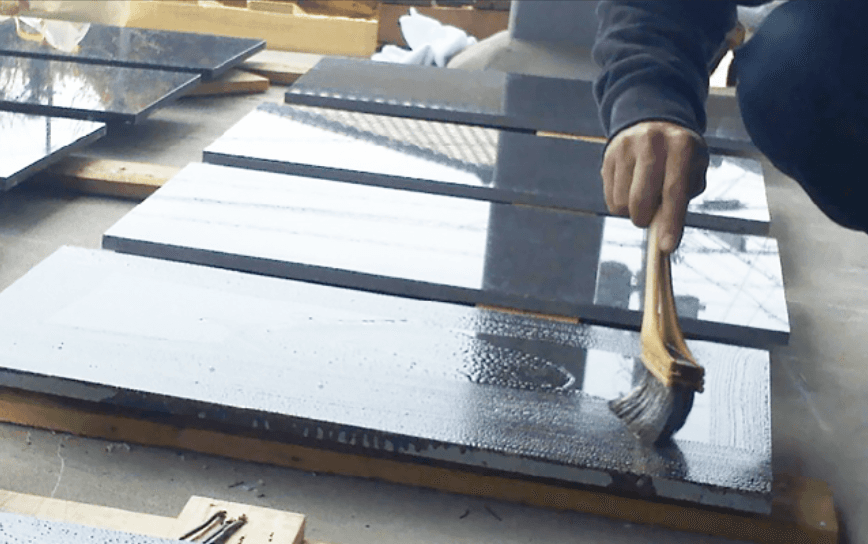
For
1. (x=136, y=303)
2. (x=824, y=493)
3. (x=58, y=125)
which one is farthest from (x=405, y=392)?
(x=58, y=125)

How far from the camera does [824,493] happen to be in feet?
5.14

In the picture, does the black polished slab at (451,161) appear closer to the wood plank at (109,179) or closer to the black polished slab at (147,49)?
the wood plank at (109,179)

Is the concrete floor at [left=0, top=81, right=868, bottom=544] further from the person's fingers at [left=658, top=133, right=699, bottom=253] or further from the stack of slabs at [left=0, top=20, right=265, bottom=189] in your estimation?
the person's fingers at [left=658, top=133, right=699, bottom=253]

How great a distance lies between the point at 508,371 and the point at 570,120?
5.55 feet

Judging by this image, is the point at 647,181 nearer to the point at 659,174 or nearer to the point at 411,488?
the point at 659,174

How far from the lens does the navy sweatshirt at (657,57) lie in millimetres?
1609

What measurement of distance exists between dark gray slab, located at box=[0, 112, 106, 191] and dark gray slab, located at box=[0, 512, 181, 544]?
55.6 inches

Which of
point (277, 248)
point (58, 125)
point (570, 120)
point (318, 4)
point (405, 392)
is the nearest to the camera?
point (405, 392)

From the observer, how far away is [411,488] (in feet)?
5.13

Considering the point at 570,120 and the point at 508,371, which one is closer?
the point at 508,371

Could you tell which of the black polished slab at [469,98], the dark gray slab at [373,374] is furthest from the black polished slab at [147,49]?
the dark gray slab at [373,374]

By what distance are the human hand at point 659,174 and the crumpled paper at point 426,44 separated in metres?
2.75

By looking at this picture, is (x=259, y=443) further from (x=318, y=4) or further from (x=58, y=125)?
(x=318, y=4)

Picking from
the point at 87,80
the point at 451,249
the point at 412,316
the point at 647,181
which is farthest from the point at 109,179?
the point at 647,181
